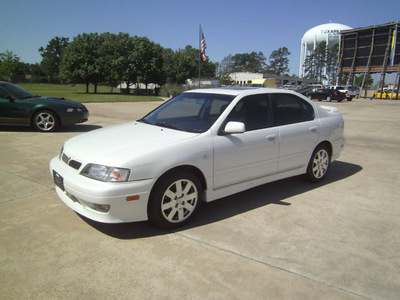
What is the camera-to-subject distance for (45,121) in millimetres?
8719

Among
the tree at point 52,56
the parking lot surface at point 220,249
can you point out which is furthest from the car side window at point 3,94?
the tree at point 52,56

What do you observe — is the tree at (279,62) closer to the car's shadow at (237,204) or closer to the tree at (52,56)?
the tree at (52,56)

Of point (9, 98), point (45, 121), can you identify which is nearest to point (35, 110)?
point (45, 121)

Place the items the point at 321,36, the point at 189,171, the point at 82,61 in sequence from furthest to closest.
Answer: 1. the point at 321,36
2. the point at 82,61
3. the point at 189,171

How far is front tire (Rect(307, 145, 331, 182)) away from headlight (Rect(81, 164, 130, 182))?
10.2 feet

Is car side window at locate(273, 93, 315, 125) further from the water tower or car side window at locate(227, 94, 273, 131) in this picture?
the water tower

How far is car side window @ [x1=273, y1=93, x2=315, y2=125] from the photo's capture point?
4.43 m

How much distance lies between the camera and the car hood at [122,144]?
3.12 m

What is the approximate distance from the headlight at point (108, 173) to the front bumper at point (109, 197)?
4 cm

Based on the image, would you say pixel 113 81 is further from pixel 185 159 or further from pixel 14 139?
pixel 185 159

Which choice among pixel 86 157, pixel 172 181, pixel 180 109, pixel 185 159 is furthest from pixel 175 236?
pixel 180 109

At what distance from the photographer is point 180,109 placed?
454 cm

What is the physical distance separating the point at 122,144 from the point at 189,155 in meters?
0.76

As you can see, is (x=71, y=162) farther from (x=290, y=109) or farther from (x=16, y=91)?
(x=16, y=91)
